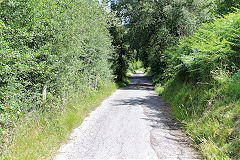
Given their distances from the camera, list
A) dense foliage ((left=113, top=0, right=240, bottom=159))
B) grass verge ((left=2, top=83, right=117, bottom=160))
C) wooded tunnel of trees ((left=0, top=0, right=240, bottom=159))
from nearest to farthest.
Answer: grass verge ((left=2, top=83, right=117, bottom=160)), wooded tunnel of trees ((left=0, top=0, right=240, bottom=159)), dense foliage ((left=113, top=0, right=240, bottom=159))

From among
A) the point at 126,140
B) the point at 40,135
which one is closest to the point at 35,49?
the point at 40,135

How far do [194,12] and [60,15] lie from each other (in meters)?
14.4

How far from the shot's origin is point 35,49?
479 centimetres

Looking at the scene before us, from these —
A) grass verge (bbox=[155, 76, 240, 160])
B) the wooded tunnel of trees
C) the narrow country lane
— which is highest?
the wooded tunnel of trees

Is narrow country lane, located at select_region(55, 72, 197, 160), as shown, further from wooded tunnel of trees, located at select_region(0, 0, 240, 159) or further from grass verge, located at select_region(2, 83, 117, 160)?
wooded tunnel of trees, located at select_region(0, 0, 240, 159)

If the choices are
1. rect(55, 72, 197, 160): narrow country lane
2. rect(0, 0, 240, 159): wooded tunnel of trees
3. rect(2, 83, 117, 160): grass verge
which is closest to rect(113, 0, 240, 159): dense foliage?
rect(0, 0, 240, 159): wooded tunnel of trees

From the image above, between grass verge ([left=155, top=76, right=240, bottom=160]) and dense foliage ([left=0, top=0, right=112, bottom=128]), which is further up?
dense foliage ([left=0, top=0, right=112, bottom=128])

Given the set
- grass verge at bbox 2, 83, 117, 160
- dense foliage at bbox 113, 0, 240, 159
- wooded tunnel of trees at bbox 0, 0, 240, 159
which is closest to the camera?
grass verge at bbox 2, 83, 117, 160

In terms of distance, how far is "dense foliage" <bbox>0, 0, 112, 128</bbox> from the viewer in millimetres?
3482

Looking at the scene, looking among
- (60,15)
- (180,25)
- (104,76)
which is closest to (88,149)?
(60,15)

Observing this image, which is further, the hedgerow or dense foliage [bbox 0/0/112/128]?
the hedgerow

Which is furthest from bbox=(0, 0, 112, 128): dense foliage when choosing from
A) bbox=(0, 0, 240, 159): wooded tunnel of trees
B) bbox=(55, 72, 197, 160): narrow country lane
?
bbox=(55, 72, 197, 160): narrow country lane

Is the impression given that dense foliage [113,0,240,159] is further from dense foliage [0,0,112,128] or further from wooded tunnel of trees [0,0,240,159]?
dense foliage [0,0,112,128]

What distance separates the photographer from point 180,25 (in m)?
15.1
